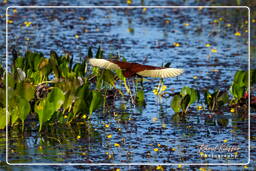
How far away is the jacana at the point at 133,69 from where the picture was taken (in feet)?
23.8

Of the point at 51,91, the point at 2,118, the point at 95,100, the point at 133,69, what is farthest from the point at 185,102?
the point at 2,118

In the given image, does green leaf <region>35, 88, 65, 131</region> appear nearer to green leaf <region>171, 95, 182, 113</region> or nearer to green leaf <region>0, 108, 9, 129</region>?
green leaf <region>0, 108, 9, 129</region>

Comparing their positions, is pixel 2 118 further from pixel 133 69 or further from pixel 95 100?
pixel 133 69

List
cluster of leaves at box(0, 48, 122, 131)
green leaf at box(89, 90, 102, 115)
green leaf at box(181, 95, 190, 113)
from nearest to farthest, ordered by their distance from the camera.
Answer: cluster of leaves at box(0, 48, 122, 131), green leaf at box(89, 90, 102, 115), green leaf at box(181, 95, 190, 113)

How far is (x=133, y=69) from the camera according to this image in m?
7.87

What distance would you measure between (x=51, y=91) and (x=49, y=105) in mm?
144

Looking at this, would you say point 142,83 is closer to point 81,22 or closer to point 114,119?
point 114,119

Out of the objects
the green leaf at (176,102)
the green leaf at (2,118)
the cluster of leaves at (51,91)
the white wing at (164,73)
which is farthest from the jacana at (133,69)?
the green leaf at (2,118)

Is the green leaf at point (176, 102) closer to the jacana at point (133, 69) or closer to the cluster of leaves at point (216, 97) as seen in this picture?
the cluster of leaves at point (216, 97)

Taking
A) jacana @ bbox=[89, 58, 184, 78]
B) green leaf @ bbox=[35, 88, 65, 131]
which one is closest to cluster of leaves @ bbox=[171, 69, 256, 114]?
jacana @ bbox=[89, 58, 184, 78]

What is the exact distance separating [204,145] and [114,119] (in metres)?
1.24

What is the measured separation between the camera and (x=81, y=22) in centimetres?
1397

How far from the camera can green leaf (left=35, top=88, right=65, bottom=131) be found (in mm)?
7247

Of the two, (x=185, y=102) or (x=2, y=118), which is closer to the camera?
(x=2, y=118)
